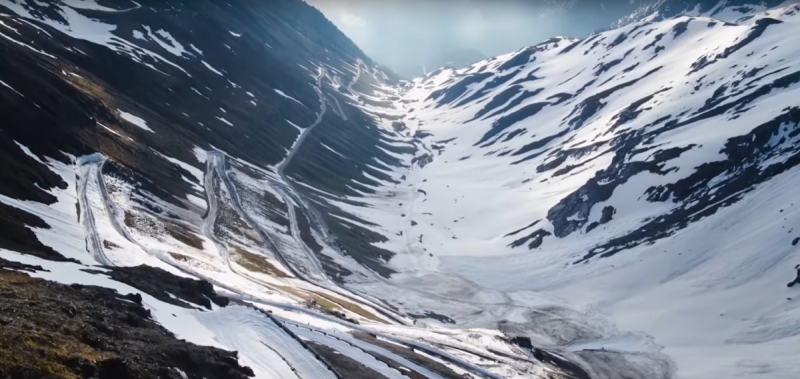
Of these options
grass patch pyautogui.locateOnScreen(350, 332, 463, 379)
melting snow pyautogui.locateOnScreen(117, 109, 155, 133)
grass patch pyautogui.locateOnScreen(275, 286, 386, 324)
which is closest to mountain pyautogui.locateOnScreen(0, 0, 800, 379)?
grass patch pyautogui.locateOnScreen(350, 332, 463, 379)

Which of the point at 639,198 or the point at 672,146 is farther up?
the point at 672,146

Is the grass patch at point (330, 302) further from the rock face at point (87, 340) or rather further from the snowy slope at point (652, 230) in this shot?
the rock face at point (87, 340)

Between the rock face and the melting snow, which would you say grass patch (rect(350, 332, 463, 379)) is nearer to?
the rock face

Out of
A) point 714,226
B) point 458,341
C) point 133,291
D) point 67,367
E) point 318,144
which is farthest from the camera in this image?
point 318,144

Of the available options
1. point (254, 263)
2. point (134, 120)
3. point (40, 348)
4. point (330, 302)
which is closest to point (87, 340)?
point (40, 348)

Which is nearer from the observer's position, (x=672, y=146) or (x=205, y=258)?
(x=205, y=258)

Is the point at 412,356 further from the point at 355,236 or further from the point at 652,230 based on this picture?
the point at 652,230

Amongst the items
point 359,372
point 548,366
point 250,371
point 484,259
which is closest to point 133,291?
point 250,371

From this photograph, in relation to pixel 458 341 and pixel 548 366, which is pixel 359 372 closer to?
pixel 458 341
